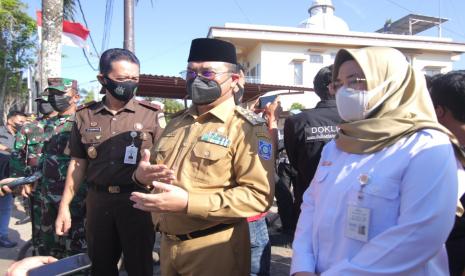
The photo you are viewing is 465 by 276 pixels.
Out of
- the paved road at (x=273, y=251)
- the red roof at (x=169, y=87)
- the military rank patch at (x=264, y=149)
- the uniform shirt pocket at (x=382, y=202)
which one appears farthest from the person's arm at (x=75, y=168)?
the red roof at (x=169, y=87)

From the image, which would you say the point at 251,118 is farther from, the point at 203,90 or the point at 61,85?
the point at 61,85

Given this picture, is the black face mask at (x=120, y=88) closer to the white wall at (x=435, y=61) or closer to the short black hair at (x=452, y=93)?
the short black hair at (x=452, y=93)

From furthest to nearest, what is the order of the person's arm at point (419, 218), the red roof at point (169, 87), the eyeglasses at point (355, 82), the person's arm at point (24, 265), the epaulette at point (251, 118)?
1. the red roof at point (169, 87)
2. the epaulette at point (251, 118)
3. the person's arm at point (24, 265)
4. the eyeglasses at point (355, 82)
5. the person's arm at point (419, 218)

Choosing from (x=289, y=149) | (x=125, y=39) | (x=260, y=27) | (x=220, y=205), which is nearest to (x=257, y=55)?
(x=260, y=27)

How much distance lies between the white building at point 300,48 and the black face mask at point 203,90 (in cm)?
1806

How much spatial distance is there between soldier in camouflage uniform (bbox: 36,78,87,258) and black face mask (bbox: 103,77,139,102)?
1.04 m

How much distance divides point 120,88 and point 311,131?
1.47 metres

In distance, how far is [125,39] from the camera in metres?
6.50

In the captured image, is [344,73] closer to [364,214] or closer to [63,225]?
[364,214]

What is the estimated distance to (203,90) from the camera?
2107 millimetres

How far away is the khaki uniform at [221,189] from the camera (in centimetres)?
188

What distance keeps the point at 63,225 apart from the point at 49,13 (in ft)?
13.5

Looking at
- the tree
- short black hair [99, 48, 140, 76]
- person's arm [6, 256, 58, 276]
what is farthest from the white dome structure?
person's arm [6, 256, 58, 276]

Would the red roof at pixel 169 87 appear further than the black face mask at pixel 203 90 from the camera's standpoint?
Yes
